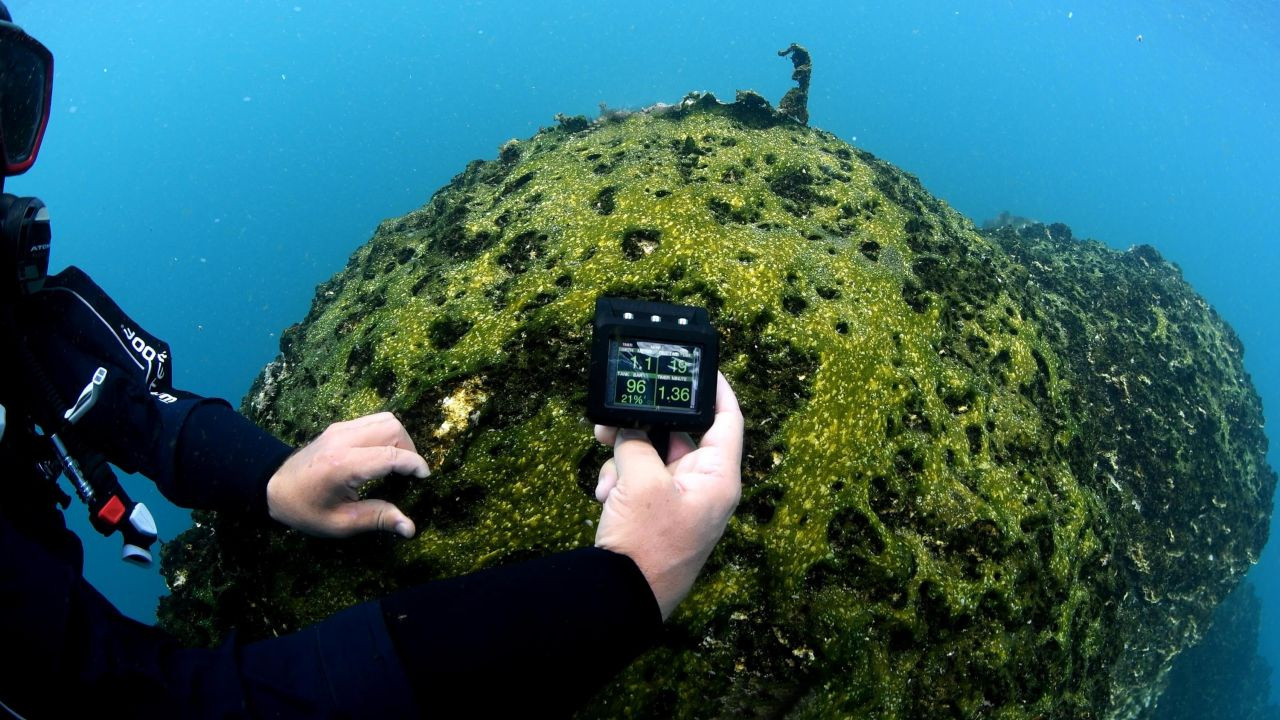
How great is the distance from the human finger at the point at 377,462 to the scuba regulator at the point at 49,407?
1.40 m

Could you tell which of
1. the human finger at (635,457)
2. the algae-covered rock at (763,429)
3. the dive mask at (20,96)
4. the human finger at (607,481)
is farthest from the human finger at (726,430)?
the dive mask at (20,96)

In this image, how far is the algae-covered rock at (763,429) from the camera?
4.61 metres

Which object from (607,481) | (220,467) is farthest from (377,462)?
(607,481)

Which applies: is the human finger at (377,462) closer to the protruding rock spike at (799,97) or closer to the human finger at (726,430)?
the human finger at (726,430)

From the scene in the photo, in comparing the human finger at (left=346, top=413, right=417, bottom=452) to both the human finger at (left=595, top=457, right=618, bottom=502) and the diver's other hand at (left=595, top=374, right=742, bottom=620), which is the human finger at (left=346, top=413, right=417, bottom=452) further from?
the diver's other hand at (left=595, top=374, right=742, bottom=620)

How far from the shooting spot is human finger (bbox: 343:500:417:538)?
12.9 ft

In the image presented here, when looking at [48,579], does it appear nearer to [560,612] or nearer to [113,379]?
[560,612]

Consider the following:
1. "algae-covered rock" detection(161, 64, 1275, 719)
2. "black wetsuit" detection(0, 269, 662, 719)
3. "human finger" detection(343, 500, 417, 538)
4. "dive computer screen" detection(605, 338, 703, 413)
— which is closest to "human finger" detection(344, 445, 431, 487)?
"human finger" detection(343, 500, 417, 538)

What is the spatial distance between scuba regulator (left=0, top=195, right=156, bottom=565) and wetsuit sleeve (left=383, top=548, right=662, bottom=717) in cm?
260

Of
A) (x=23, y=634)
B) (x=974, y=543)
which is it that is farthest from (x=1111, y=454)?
(x=23, y=634)

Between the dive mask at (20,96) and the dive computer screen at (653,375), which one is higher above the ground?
the dive mask at (20,96)

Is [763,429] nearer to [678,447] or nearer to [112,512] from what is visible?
[678,447]

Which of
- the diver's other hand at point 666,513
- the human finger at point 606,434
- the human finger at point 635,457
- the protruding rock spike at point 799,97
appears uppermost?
the protruding rock spike at point 799,97

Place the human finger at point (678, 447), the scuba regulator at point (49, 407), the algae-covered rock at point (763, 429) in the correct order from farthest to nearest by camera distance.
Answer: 1. the algae-covered rock at point (763, 429)
2. the scuba regulator at point (49, 407)
3. the human finger at point (678, 447)
